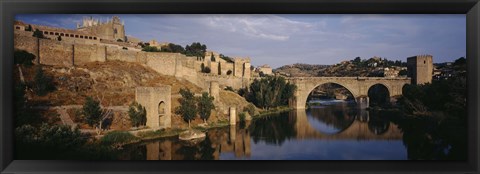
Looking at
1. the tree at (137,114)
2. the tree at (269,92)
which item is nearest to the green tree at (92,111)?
the tree at (137,114)

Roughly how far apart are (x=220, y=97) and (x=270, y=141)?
1919 millimetres

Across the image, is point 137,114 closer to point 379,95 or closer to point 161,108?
point 161,108

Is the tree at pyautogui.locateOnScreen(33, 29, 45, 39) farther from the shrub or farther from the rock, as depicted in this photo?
the shrub

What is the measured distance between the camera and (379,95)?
728cm

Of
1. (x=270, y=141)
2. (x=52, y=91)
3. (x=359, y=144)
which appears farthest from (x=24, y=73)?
(x=359, y=144)

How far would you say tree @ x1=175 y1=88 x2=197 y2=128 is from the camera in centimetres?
547

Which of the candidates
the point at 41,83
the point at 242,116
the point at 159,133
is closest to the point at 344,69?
the point at 242,116

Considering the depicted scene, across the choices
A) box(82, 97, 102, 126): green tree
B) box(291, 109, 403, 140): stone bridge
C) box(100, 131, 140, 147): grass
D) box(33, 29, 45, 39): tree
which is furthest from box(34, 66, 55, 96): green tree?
box(291, 109, 403, 140): stone bridge

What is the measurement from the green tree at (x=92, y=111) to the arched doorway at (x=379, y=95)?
4.78m

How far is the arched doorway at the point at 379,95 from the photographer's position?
259 inches

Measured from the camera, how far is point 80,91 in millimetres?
4758

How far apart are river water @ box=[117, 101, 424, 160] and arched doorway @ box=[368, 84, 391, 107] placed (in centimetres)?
32
